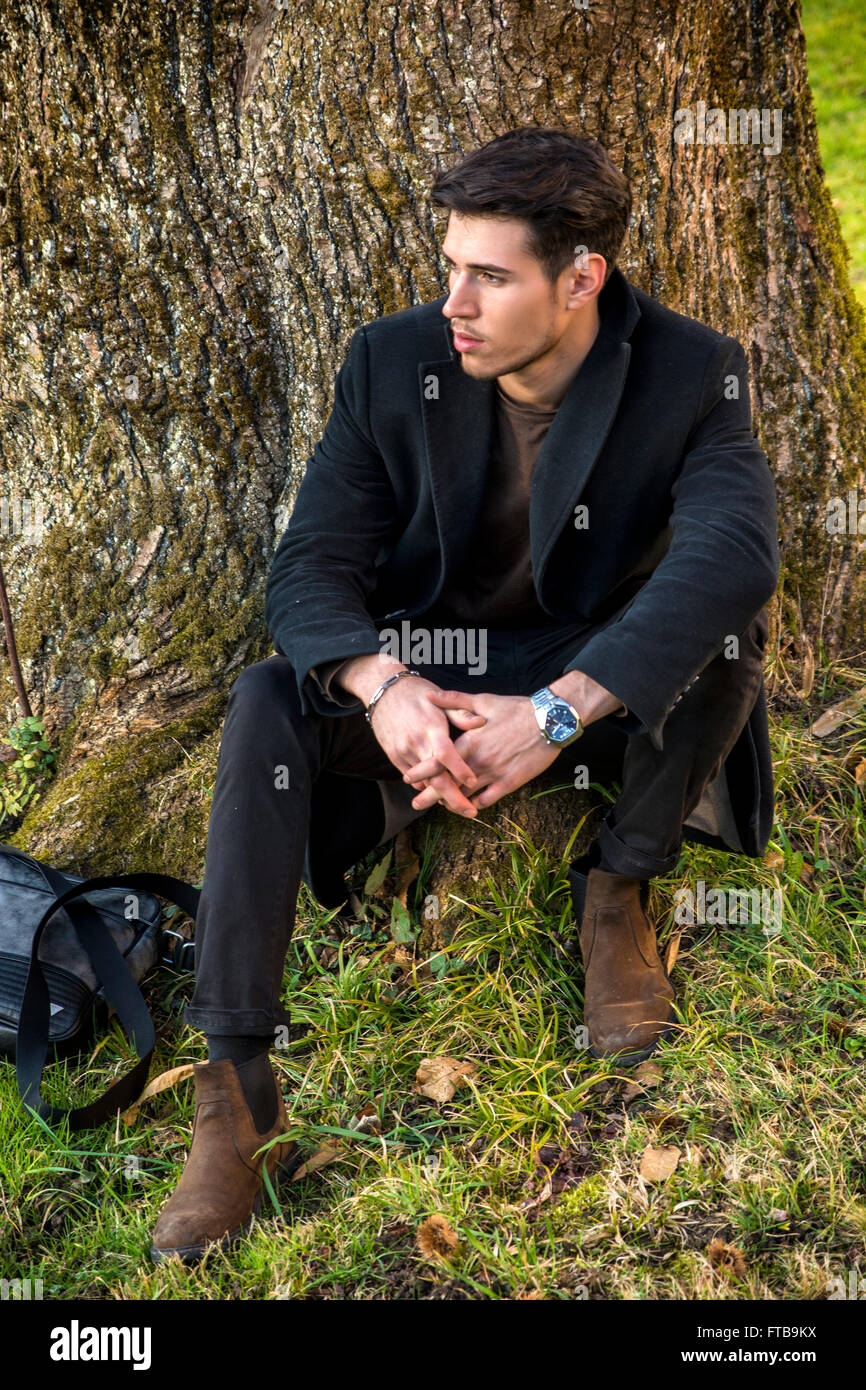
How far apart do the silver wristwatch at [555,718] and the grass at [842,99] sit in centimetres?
610

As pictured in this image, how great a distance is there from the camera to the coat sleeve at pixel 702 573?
2613mm

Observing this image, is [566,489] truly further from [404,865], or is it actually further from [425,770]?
[404,865]

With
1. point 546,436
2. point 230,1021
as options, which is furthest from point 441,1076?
point 546,436

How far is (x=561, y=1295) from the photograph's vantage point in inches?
92.4

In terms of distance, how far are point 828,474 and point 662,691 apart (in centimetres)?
159

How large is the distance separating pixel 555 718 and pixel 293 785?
62 centimetres

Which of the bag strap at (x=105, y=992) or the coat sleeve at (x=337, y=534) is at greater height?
the coat sleeve at (x=337, y=534)

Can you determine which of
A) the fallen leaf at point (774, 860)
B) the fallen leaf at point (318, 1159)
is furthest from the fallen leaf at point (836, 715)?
the fallen leaf at point (318, 1159)

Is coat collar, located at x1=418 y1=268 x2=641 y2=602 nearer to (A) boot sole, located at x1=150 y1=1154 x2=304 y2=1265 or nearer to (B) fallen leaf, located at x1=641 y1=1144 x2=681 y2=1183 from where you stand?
(B) fallen leaf, located at x1=641 y1=1144 x2=681 y2=1183

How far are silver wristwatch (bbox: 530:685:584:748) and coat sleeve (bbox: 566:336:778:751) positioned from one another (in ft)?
0.30

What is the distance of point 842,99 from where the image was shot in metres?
10.7

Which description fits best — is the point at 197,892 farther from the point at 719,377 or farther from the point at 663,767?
the point at 719,377

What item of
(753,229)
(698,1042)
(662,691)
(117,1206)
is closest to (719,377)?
(662,691)

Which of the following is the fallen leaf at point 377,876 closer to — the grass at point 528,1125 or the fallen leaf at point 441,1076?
the grass at point 528,1125
